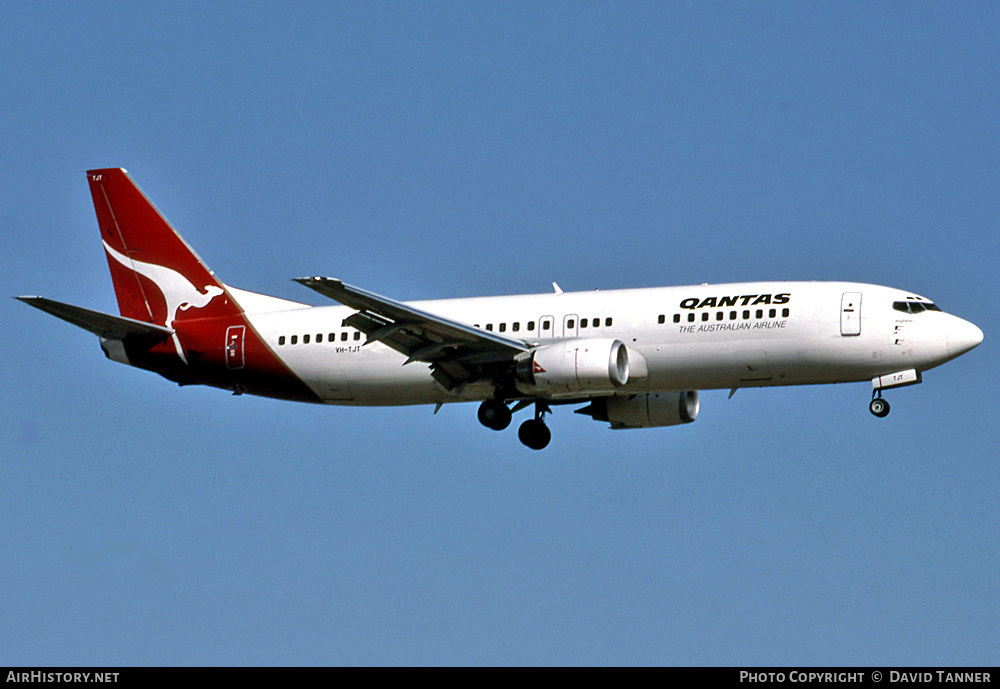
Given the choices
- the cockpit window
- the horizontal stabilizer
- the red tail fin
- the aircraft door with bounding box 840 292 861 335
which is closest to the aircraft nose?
the cockpit window

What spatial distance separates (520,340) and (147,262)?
1390 centimetres

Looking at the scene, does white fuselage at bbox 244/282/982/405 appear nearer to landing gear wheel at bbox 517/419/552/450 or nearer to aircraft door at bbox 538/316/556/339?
aircraft door at bbox 538/316/556/339

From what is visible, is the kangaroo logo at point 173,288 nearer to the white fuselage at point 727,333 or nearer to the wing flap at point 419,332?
the white fuselage at point 727,333

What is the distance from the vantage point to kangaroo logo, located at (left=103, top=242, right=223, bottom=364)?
173 feet

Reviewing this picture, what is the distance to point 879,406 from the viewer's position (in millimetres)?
45438

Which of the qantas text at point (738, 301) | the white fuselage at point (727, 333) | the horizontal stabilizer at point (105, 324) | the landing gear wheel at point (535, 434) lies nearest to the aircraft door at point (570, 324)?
the white fuselage at point (727, 333)

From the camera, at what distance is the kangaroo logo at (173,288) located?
52.6 m

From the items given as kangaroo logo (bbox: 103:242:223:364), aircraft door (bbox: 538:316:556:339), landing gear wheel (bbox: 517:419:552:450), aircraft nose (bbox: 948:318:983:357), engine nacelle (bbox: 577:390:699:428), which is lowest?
landing gear wheel (bbox: 517:419:552:450)

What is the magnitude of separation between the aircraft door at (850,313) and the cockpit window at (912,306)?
1.04 meters

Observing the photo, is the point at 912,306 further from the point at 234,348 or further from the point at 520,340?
the point at 234,348

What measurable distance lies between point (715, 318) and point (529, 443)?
26.4ft
